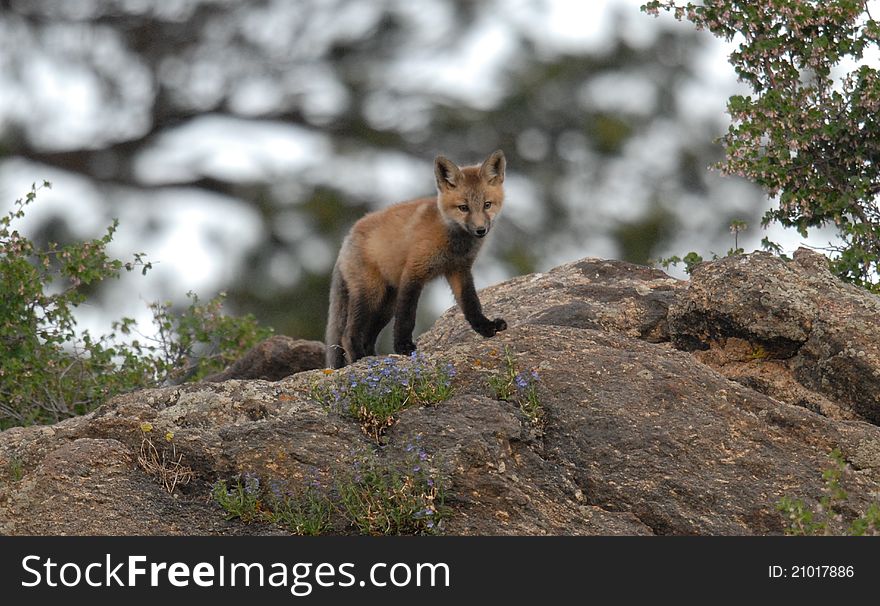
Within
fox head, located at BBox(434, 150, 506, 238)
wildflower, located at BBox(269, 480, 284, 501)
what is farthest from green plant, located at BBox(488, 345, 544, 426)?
fox head, located at BBox(434, 150, 506, 238)

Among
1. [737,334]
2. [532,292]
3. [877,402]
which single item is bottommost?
[877,402]

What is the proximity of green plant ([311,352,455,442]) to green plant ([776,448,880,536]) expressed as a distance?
1.55 meters

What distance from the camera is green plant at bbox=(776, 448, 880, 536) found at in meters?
4.34

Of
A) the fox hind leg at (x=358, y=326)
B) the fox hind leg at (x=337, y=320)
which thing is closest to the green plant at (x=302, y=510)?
the fox hind leg at (x=358, y=326)

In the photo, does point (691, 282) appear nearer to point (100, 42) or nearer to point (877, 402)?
point (877, 402)

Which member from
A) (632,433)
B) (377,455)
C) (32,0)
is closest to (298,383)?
(377,455)

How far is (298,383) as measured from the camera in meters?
5.50

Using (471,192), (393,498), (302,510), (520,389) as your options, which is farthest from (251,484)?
(471,192)

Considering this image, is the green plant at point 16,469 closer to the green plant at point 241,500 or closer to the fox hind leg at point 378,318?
the green plant at point 241,500

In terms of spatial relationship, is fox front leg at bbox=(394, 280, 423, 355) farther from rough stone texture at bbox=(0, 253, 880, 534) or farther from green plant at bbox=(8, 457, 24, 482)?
green plant at bbox=(8, 457, 24, 482)

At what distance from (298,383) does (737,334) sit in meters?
2.33

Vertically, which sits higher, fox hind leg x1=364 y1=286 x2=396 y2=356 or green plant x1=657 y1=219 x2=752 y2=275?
green plant x1=657 y1=219 x2=752 y2=275

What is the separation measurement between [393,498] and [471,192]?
3074 millimetres

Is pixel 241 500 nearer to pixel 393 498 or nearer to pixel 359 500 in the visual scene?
pixel 359 500
